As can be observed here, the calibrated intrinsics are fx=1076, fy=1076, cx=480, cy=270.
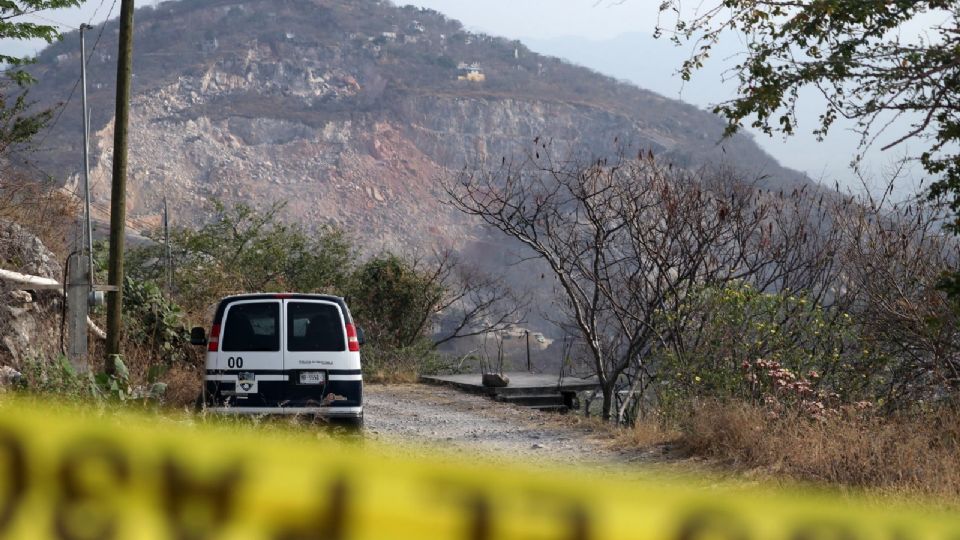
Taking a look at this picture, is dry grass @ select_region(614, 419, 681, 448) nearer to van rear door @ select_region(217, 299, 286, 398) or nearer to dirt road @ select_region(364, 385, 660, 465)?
dirt road @ select_region(364, 385, 660, 465)

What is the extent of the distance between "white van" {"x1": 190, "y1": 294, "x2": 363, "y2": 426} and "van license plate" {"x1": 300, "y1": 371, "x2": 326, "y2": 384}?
0.04 feet

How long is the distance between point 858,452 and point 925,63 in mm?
3806

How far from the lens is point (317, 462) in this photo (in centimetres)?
54

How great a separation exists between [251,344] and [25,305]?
235 inches

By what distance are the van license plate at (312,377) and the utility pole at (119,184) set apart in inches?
198

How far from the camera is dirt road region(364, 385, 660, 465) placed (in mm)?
13164

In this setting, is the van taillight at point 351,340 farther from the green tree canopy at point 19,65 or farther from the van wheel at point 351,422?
the green tree canopy at point 19,65

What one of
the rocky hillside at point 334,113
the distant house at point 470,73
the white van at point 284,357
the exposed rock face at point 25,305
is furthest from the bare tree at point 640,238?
the distant house at point 470,73

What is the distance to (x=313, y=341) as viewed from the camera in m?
12.5

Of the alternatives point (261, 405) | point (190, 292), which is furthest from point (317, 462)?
point (190, 292)

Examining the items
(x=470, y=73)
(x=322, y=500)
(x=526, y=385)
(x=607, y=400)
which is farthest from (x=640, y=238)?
(x=470, y=73)

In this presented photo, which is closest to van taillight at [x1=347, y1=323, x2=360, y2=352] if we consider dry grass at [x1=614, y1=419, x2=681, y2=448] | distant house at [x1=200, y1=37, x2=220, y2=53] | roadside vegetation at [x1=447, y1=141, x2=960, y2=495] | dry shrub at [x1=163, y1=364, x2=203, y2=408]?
dry shrub at [x1=163, y1=364, x2=203, y2=408]

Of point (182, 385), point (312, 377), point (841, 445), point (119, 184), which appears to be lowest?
point (182, 385)

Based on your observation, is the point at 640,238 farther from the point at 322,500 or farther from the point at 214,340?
the point at 322,500
